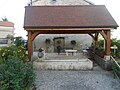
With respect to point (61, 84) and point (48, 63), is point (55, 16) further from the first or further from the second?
point (61, 84)

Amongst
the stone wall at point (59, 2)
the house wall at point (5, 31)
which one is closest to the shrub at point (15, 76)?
the stone wall at point (59, 2)

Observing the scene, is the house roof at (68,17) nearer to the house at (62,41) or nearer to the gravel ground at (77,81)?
the gravel ground at (77,81)

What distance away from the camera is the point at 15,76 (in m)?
8.33

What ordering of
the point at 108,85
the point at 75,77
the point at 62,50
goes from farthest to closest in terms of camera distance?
the point at 62,50
the point at 75,77
the point at 108,85

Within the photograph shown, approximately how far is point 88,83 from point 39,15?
8862 millimetres

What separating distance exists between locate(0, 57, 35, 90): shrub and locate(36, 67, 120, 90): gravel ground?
1.75m

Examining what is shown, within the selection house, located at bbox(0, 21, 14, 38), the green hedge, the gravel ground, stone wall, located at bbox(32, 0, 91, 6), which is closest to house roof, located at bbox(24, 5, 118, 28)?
the gravel ground

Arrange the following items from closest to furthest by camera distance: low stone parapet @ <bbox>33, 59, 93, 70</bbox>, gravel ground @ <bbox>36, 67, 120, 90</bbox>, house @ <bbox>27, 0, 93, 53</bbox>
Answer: gravel ground @ <bbox>36, 67, 120, 90</bbox>
low stone parapet @ <bbox>33, 59, 93, 70</bbox>
house @ <bbox>27, 0, 93, 53</bbox>

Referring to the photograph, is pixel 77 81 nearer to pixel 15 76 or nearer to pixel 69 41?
pixel 15 76

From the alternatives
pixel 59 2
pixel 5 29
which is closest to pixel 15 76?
pixel 59 2

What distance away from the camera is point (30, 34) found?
1583 cm

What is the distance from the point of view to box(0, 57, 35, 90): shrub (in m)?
8.08

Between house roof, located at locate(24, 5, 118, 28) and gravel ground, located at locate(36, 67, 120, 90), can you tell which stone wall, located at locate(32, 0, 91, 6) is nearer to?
house roof, located at locate(24, 5, 118, 28)

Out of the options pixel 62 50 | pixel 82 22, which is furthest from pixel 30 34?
pixel 62 50
